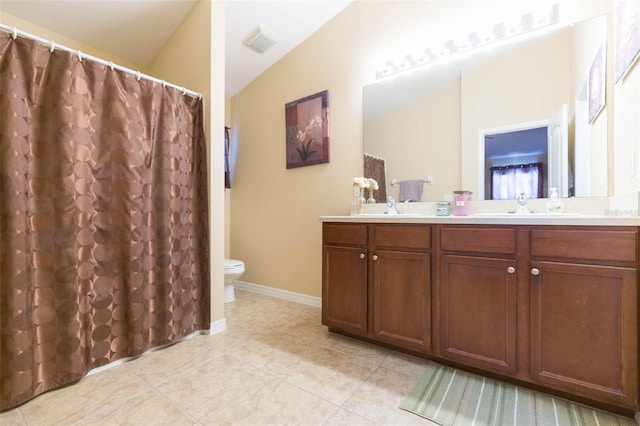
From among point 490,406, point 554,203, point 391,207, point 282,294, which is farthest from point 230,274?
point 554,203

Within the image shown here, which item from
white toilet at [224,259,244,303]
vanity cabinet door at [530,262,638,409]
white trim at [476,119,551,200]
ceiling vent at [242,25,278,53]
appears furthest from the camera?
white toilet at [224,259,244,303]

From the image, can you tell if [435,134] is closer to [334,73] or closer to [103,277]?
[334,73]

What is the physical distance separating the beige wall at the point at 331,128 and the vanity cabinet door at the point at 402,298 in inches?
30.9

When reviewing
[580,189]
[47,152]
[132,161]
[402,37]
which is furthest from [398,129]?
[47,152]

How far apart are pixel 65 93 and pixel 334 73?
1968 millimetres

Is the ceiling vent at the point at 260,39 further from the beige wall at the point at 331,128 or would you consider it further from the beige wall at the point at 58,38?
the beige wall at the point at 58,38

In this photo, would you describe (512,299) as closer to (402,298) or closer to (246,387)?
(402,298)

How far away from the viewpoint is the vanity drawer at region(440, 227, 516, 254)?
143 centimetres

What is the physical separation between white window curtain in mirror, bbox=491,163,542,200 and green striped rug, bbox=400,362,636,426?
109 cm

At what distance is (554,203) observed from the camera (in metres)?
1.69

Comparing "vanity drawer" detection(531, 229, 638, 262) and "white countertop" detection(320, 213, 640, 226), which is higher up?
"white countertop" detection(320, 213, 640, 226)

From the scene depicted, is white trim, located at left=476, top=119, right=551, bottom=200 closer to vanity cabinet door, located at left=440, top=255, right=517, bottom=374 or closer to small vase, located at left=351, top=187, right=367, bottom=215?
vanity cabinet door, located at left=440, top=255, right=517, bottom=374

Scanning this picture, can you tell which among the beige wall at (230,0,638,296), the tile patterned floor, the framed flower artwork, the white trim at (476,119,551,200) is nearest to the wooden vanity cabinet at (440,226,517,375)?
the tile patterned floor

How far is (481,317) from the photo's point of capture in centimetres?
148
